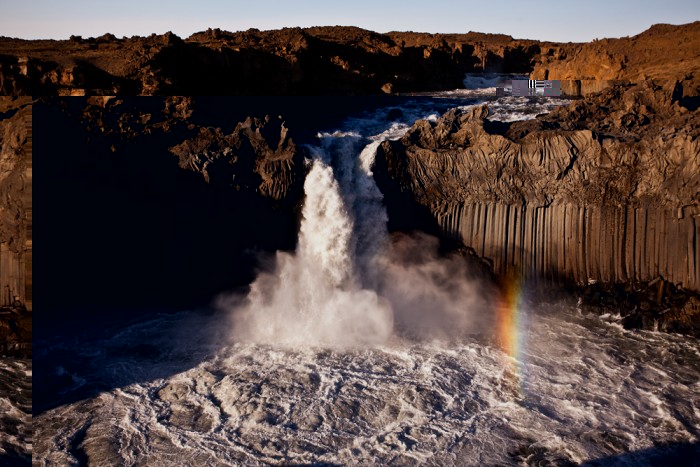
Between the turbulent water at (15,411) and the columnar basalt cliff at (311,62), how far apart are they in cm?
1095

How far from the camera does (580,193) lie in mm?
24906

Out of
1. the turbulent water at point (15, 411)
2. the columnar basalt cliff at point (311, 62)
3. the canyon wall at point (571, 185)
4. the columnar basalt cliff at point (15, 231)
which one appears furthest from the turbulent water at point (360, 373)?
the columnar basalt cliff at point (311, 62)

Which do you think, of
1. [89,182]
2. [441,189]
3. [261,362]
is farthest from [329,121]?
[261,362]

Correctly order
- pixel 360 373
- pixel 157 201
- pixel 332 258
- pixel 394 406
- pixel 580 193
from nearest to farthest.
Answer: pixel 394 406 < pixel 360 373 < pixel 580 193 < pixel 157 201 < pixel 332 258

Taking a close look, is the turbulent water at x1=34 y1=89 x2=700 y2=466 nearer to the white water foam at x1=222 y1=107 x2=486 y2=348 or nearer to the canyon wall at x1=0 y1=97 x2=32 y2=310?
the white water foam at x1=222 y1=107 x2=486 y2=348

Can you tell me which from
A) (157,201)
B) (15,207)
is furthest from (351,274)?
(15,207)

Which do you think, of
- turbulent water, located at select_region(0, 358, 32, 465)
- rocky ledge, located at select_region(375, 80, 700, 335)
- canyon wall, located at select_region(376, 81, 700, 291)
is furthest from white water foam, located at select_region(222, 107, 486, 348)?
turbulent water, located at select_region(0, 358, 32, 465)

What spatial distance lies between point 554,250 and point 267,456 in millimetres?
14316

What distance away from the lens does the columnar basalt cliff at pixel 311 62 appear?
90.6 feet

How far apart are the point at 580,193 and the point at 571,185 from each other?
1.49 feet

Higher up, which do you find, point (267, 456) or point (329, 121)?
point (329, 121)

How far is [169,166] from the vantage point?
1005 inches

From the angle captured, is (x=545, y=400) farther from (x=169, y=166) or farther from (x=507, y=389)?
(x=169, y=166)

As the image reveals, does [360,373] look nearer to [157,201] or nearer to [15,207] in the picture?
[157,201]
